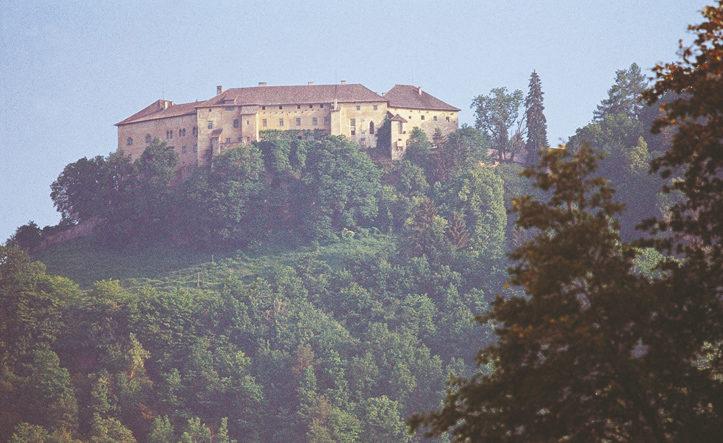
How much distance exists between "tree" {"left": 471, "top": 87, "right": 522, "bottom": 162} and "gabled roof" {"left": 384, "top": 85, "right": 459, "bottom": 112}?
13.8 feet

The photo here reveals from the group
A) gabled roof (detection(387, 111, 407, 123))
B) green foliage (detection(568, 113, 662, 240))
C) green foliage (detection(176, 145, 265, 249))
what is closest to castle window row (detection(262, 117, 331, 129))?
green foliage (detection(176, 145, 265, 249))

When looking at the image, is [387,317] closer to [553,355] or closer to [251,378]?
[251,378]

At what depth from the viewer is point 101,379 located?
257 ft

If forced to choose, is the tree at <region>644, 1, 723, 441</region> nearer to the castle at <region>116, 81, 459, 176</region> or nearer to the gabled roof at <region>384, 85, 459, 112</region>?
the castle at <region>116, 81, 459, 176</region>

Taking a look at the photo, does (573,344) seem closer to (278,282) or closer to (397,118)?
(278,282)

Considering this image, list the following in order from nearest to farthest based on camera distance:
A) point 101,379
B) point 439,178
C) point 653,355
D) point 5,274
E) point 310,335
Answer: point 653,355
point 101,379
point 310,335
point 5,274
point 439,178

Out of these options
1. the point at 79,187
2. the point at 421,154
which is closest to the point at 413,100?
the point at 421,154

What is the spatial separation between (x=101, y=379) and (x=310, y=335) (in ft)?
54.6

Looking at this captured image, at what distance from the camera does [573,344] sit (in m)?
16.4

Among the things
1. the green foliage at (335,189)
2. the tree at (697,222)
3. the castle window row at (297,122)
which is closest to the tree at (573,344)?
the tree at (697,222)

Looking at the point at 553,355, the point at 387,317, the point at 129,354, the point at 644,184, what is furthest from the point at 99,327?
the point at 553,355

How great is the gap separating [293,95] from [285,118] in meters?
3.07

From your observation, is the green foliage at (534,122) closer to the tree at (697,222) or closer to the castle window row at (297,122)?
the castle window row at (297,122)

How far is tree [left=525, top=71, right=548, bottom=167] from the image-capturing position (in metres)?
101
